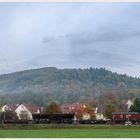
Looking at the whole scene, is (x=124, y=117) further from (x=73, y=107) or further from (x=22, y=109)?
(x=22, y=109)

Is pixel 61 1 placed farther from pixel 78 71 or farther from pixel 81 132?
pixel 81 132

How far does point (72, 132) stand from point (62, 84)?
1073 millimetres

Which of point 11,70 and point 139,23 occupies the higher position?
point 139,23

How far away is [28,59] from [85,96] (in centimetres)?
148

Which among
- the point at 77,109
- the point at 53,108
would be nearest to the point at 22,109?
the point at 53,108

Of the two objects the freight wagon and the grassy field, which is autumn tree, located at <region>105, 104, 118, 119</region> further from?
the grassy field

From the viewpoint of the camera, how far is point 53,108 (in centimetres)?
1530

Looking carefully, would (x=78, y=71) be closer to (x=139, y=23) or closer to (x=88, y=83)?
(x=88, y=83)

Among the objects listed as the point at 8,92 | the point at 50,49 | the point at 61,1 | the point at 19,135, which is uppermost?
the point at 61,1

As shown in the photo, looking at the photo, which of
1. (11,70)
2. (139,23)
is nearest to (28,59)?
(11,70)

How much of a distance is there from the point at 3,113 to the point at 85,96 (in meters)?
1.88

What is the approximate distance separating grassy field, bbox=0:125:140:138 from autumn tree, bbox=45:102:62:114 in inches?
13.6

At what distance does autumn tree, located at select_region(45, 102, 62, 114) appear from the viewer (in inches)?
598

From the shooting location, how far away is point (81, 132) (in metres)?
15.1
